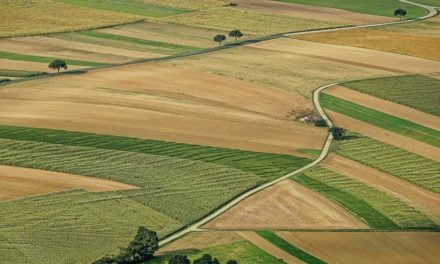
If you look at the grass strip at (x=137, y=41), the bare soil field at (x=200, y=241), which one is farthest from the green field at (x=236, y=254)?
the grass strip at (x=137, y=41)

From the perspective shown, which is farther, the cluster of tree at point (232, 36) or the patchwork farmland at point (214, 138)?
the cluster of tree at point (232, 36)

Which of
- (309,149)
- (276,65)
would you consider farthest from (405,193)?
(276,65)

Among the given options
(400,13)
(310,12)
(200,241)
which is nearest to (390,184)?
(200,241)

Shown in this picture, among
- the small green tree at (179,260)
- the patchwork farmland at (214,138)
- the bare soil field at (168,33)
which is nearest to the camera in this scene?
the small green tree at (179,260)

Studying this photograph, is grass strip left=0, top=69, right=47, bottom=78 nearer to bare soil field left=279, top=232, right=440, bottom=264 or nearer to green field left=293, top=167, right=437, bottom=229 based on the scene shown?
green field left=293, top=167, right=437, bottom=229

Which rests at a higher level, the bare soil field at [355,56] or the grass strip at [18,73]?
the bare soil field at [355,56]

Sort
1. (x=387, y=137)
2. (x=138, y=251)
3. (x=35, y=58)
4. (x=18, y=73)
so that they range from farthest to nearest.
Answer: (x=35, y=58)
(x=18, y=73)
(x=387, y=137)
(x=138, y=251)

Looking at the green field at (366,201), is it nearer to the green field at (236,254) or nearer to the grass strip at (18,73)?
the green field at (236,254)

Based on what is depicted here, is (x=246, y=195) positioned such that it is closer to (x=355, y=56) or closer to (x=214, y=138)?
(x=214, y=138)
